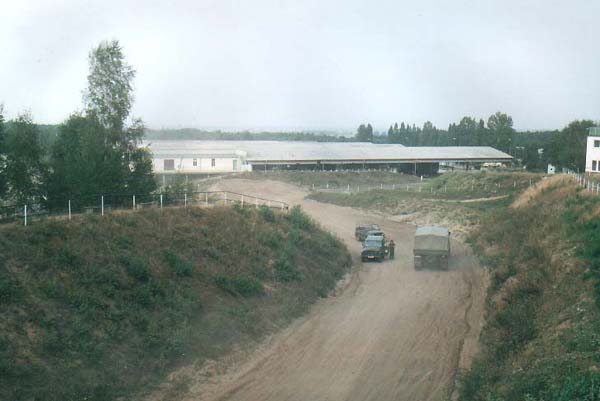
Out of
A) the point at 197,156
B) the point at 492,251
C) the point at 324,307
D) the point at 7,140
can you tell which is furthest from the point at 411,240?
the point at 197,156

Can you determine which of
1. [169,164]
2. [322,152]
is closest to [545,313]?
[169,164]

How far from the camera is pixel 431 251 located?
2862 centimetres

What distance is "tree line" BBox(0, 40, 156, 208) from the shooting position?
22.7 m

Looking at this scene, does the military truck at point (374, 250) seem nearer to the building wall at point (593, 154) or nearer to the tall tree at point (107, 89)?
the tall tree at point (107, 89)

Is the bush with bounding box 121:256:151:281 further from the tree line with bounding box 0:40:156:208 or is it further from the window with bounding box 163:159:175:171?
the window with bounding box 163:159:175:171

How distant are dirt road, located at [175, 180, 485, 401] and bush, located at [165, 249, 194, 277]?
3.95 m

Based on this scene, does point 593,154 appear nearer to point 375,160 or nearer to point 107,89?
point 375,160

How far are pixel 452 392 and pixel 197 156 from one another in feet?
171

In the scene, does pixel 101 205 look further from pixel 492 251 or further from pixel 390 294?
pixel 492 251

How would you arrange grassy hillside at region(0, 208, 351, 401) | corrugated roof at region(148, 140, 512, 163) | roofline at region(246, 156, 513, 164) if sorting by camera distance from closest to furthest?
grassy hillside at region(0, 208, 351, 401), corrugated roof at region(148, 140, 512, 163), roofline at region(246, 156, 513, 164)

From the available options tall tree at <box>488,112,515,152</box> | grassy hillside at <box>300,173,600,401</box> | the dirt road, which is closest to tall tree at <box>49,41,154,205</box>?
the dirt road

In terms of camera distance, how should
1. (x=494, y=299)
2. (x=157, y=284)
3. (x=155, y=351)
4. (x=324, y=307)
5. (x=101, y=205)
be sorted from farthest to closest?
(x=101, y=205) → (x=324, y=307) → (x=494, y=299) → (x=157, y=284) → (x=155, y=351)

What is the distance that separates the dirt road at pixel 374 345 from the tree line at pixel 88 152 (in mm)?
10500

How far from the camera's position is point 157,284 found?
723 inches
